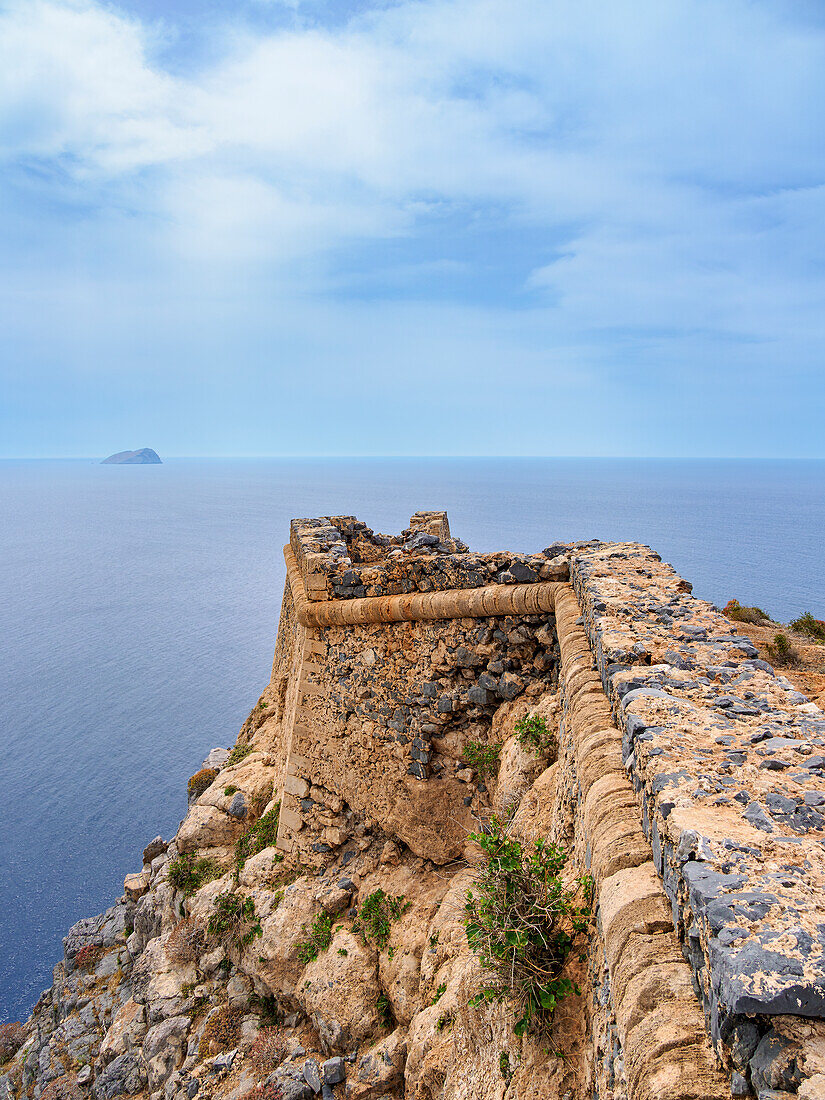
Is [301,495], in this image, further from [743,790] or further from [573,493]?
[743,790]

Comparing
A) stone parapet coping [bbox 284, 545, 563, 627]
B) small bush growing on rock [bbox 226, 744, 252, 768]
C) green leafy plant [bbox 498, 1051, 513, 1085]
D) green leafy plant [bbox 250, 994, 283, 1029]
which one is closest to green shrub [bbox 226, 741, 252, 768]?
small bush growing on rock [bbox 226, 744, 252, 768]

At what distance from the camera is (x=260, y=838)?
10.2 metres

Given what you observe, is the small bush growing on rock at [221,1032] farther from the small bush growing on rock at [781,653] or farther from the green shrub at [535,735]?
the small bush growing on rock at [781,653]

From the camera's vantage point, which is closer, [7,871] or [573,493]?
[7,871]

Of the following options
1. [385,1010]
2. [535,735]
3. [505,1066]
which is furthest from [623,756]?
[385,1010]

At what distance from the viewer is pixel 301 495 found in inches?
6422

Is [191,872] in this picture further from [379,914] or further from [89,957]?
[379,914]

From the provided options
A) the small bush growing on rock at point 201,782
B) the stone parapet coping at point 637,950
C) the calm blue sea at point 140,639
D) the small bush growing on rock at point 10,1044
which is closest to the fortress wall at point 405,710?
the stone parapet coping at point 637,950

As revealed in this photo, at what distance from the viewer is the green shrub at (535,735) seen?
6.32 meters

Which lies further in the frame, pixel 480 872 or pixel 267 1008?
pixel 267 1008

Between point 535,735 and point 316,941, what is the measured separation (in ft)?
14.0

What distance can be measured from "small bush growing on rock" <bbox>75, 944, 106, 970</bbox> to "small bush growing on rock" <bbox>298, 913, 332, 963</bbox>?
728 centimetres

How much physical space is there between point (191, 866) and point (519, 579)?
7.69 meters

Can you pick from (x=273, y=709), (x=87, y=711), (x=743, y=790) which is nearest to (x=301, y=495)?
(x=87, y=711)
